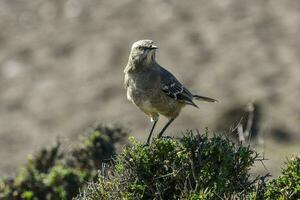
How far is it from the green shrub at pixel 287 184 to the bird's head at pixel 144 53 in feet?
11.3

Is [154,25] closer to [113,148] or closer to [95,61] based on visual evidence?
[95,61]

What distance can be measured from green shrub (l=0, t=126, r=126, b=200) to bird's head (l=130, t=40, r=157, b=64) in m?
1.13

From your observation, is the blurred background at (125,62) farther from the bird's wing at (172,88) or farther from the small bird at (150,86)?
the small bird at (150,86)

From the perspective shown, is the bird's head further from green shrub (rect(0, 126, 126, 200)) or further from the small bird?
green shrub (rect(0, 126, 126, 200))

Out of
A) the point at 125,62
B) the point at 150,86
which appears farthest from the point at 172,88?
the point at 125,62

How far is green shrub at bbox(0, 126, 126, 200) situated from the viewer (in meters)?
10.9

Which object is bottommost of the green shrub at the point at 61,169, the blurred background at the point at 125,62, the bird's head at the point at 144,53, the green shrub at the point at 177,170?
the green shrub at the point at 177,170

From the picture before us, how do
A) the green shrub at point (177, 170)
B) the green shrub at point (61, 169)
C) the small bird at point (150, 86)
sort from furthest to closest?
the green shrub at point (61, 169), the small bird at point (150, 86), the green shrub at point (177, 170)

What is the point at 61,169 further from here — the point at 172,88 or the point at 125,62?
the point at 125,62

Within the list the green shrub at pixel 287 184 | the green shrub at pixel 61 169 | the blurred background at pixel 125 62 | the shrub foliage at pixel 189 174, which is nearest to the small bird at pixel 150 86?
the green shrub at pixel 61 169

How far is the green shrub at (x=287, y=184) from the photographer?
7195 millimetres

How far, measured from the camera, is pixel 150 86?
10.4 metres

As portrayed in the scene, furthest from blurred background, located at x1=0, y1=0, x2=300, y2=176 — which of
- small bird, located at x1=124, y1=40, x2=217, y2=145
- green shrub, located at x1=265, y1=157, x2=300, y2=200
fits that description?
green shrub, located at x1=265, y1=157, x2=300, y2=200

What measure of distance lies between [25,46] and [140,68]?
74.6 ft
